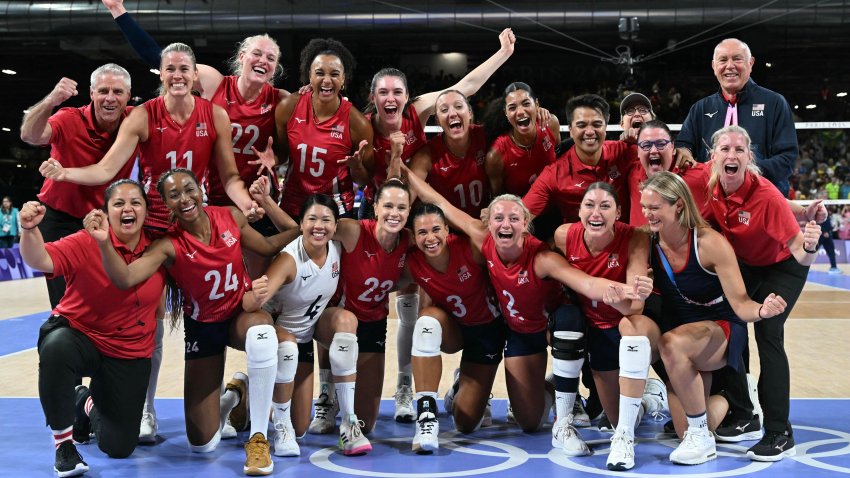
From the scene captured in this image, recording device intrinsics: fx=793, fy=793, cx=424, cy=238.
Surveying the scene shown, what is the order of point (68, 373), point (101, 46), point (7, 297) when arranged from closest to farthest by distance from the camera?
point (68, 373), point (7, 297), point (101, 46)

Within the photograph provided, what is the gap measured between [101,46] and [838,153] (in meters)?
20.4

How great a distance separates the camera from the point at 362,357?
16.6ft

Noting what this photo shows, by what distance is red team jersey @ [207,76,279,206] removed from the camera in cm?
525

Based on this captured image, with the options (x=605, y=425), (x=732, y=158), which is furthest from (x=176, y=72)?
(x=605, y=425)

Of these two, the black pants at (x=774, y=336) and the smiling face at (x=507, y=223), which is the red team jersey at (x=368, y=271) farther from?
the black pants at (x=774, y=336)

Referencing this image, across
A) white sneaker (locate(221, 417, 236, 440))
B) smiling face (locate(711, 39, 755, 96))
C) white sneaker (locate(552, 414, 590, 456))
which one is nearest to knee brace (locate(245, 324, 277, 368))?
white sneaker (locate(221, 417, 236, 440))

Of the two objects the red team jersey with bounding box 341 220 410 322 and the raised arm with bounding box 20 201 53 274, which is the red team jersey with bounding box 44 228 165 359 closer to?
the raised arm with bounding box 20 201 53 274

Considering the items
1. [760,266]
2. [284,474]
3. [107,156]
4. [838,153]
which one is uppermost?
[838,153]

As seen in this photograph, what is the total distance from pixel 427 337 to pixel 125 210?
1853 mm

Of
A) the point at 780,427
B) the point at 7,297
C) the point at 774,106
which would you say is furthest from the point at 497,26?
the point at 780,427

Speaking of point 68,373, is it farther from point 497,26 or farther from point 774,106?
point 497,26

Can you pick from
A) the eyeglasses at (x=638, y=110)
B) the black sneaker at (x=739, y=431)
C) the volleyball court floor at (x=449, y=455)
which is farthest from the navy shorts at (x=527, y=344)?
the eyeglasses at (x=638, y=110)

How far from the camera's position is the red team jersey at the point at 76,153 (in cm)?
479

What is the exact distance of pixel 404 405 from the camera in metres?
5.43
